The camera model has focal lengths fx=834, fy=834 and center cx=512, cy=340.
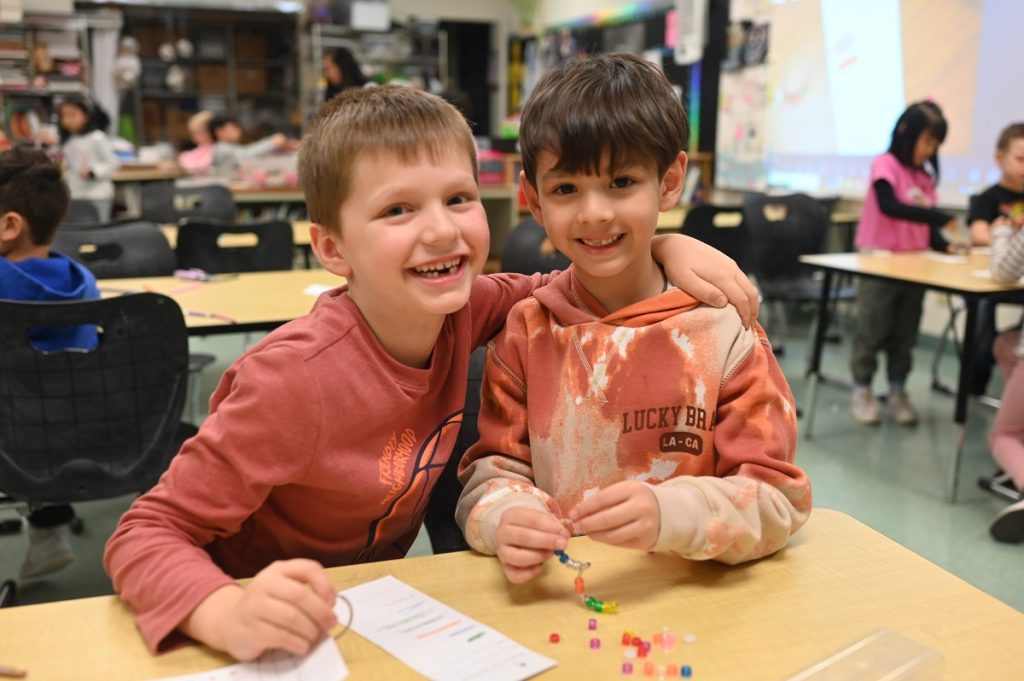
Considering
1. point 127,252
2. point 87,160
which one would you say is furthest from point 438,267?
point 87,160

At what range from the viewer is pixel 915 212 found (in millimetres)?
3635

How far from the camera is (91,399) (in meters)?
1.81

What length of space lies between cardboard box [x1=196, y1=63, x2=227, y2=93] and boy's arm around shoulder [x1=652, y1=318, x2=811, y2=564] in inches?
387

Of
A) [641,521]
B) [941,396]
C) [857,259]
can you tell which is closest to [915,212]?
[857,259]

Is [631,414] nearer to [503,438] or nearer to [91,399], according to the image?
[503,438]

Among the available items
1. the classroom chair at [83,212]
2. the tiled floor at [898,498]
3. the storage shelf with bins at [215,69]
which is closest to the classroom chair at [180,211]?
the classroom chair at [83,212]

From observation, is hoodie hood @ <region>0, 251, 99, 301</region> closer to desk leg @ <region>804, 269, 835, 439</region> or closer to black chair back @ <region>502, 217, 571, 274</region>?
black chair back @ <region>502, 217, 571, 274</region>

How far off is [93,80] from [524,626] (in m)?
9.76

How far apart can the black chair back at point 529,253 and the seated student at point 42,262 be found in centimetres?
130

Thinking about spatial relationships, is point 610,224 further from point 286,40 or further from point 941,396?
point 286,40

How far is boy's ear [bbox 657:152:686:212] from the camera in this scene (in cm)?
108

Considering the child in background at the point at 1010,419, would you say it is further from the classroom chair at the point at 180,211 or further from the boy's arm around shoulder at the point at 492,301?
the classroom chair at the point at 180,211

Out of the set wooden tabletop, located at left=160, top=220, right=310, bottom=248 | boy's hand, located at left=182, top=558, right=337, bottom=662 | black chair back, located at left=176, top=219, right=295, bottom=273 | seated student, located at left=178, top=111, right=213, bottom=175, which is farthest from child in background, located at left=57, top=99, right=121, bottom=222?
boy's hand, located at left=182, top=558, right=337, bottom=662

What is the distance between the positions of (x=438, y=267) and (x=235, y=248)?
8.35ft
